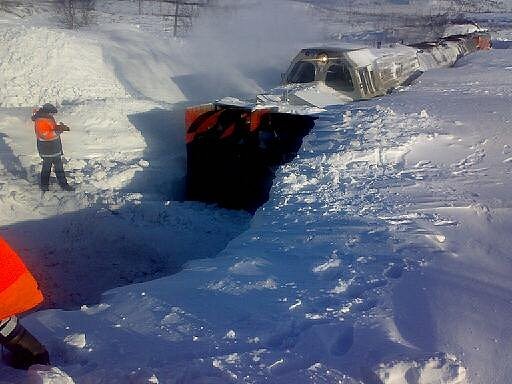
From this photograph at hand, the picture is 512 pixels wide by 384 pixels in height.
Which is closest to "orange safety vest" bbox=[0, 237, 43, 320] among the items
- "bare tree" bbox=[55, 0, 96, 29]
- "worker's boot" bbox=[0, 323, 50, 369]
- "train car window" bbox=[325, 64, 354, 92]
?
"worker's boot" bbox=[0, 323, 50, 369]

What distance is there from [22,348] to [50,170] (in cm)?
544

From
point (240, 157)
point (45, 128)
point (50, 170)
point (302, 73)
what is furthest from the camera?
point (302, 73)

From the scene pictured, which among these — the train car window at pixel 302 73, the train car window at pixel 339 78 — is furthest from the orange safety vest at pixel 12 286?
the train car window at pixel 302 73

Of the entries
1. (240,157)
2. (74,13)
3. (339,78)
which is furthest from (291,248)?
(74,13)

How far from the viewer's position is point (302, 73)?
33.0ft

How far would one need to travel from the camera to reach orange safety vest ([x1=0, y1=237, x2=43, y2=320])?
2.68m

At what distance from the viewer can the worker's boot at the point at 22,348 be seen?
2867mm

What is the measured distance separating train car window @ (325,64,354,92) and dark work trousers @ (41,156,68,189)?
17.3ft

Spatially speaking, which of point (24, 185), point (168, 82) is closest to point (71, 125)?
point (24, 185)

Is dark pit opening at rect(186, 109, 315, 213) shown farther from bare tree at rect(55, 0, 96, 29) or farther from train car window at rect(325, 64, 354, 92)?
bare tree at rect(55, 0, 96, 29)

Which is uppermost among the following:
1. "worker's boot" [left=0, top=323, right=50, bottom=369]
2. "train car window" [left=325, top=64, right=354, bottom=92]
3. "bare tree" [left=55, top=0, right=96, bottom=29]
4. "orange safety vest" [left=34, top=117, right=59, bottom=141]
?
"bare tree" [left=55, top=0, right=96, bottom=29]

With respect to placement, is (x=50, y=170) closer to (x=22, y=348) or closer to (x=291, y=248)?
(x=291, y=248)

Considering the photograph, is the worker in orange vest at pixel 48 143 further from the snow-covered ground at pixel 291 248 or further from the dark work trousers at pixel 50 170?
the snow-covered ground at pixel 291 248

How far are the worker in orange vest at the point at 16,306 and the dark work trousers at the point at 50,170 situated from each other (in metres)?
5.25
